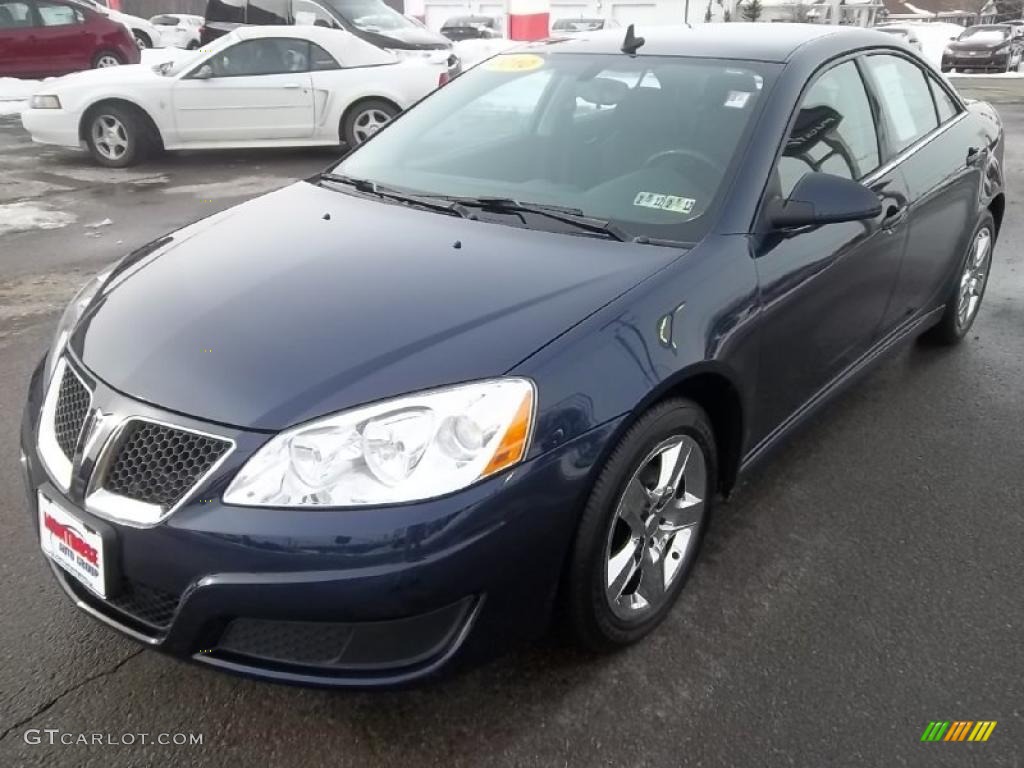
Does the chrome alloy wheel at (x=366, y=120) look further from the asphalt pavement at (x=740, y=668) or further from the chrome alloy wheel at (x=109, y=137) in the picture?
the asphalt pavement at (x=740, y=668)

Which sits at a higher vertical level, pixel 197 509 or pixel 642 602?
pixel 197 509

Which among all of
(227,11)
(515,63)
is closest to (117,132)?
(227,11)

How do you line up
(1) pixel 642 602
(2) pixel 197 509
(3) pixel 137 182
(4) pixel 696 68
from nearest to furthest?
(2) pixel 197 509, (1) pixel 642 602, (4) pixel 696 68, (3) pixel 137 182

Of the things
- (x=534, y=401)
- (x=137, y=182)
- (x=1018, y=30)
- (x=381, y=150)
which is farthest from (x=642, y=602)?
(x=1018, y=30)

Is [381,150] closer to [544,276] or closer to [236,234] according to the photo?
[236,234]

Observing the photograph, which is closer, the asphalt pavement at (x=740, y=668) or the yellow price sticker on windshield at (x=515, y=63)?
the asphalt pavement at (x=740, y=668)

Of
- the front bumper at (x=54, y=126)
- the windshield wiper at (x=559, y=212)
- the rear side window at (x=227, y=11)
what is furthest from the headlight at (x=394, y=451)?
the rear side window at (x=227, y=11)

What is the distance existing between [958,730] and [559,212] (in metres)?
1.76

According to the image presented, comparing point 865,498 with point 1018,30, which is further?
point 1018,30

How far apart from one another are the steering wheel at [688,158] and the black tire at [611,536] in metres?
0.78

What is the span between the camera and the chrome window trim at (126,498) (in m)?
1.87

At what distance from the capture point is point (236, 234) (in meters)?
2.84

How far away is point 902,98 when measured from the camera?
11.9 feet

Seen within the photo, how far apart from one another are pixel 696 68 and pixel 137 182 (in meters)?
7.15
